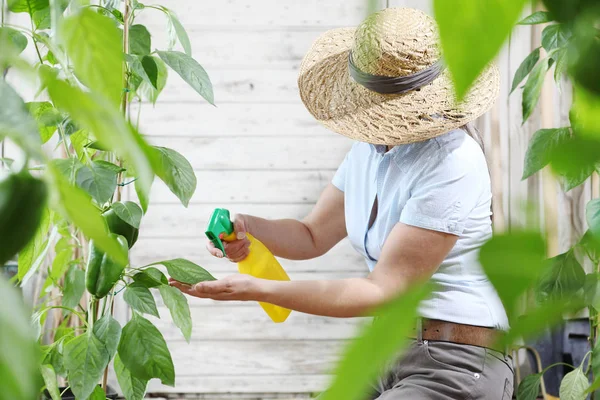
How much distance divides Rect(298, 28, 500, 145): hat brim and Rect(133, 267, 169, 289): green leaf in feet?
1.79

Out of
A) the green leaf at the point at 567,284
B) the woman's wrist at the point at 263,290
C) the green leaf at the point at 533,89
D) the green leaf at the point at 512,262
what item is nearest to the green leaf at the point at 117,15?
the woman's wrist at the point at 263,290

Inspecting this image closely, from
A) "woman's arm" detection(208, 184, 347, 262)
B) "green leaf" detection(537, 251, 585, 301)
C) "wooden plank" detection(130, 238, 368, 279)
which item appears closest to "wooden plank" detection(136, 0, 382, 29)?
"wooden plank" detection(130, 238, 368, 279)

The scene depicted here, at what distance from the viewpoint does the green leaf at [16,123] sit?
5.4 inches

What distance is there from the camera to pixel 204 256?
3332mm

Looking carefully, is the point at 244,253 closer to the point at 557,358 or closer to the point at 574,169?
the point at 574,169

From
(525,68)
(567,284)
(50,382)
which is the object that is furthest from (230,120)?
(567,284)

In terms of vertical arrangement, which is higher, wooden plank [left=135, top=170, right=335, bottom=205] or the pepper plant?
the pepper plant

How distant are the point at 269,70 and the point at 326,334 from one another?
1.23m

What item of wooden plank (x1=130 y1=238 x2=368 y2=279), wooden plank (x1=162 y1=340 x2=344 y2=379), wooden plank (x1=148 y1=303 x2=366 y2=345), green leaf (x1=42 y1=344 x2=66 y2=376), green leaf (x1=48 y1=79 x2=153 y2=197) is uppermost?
green leaf (x1=48 y1=79 x2=153 y2=197)

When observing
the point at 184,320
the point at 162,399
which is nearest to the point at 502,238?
the point at 184,320

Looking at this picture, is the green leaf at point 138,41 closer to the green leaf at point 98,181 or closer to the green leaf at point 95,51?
the green leaf at point 98,181

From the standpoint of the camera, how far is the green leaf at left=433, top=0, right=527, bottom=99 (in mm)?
98

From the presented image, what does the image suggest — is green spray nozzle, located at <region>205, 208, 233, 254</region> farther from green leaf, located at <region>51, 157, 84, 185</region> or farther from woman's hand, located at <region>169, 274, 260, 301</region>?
green leaf, located at <region>51, 157, 84, 185</region>

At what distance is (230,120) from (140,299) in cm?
215
